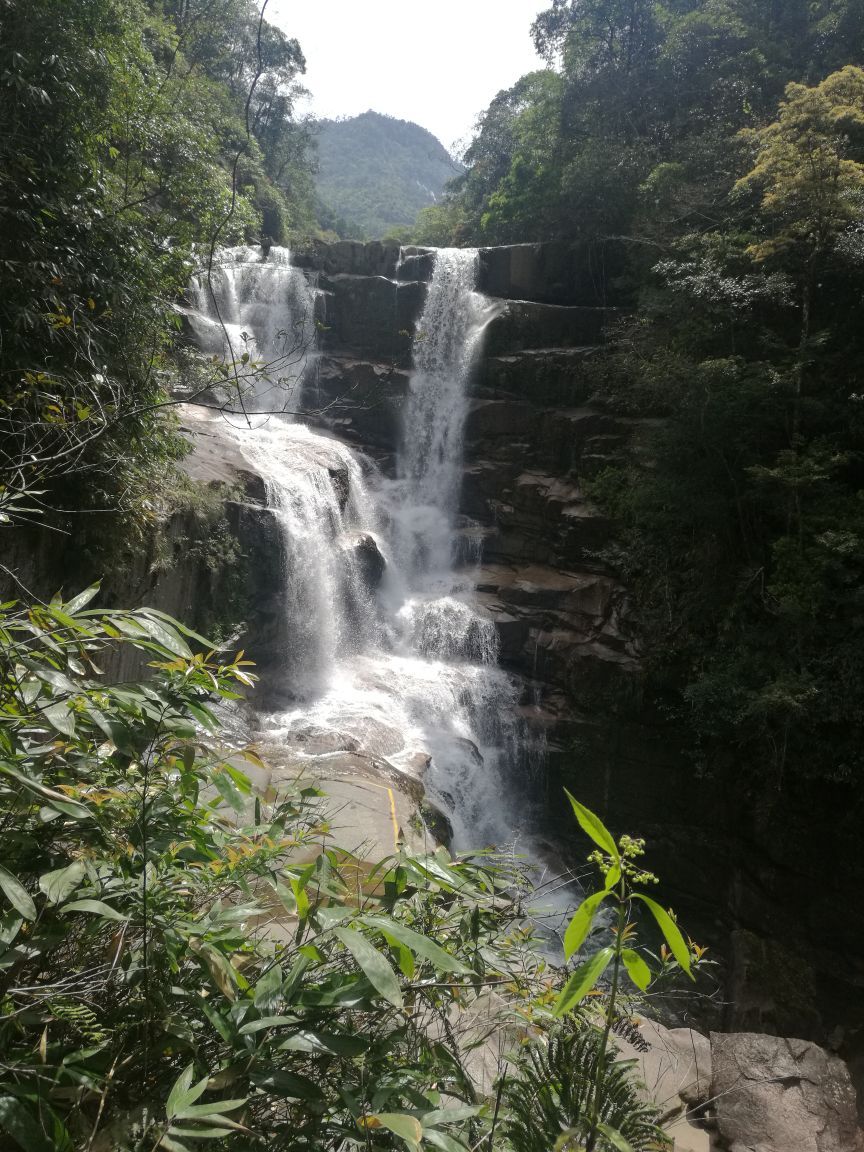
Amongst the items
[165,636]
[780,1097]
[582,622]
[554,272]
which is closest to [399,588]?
[582,622]

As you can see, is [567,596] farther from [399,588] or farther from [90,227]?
[90,227]

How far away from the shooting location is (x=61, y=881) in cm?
108

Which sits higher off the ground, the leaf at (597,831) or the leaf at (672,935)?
the leaf at (597,831)

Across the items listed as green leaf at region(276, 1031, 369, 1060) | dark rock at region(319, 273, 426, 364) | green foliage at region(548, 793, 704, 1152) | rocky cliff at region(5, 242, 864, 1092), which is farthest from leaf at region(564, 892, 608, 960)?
dark rock at region(319, 273, 426, 364)

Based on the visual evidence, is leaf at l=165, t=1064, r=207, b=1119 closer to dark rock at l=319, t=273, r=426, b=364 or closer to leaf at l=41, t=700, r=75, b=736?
leaf at l=41, t=700, r=75, b=736

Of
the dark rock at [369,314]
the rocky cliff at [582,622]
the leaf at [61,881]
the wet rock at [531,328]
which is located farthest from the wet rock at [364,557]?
the leaf at [61,881]

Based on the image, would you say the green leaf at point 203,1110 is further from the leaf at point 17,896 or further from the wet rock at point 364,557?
the wet rock at point 364,557

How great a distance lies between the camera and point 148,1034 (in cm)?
105

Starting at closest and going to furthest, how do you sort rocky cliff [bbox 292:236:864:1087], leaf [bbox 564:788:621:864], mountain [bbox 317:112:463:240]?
leaf [bbox 564:788:621:864]
rocky cliff [bbox 292:236:864:1087]
mountain [bbox 317:112:463:240]

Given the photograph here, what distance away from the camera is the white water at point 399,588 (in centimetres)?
934

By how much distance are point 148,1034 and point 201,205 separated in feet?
24.9

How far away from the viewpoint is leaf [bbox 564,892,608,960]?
0.93m

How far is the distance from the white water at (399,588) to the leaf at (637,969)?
6.40 m

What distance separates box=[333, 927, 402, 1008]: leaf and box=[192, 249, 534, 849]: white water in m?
6.34
